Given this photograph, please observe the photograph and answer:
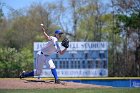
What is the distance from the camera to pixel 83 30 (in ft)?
188

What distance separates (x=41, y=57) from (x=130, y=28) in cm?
3413

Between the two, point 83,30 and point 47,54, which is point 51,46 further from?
point 83,30

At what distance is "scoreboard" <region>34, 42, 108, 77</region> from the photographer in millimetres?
35281

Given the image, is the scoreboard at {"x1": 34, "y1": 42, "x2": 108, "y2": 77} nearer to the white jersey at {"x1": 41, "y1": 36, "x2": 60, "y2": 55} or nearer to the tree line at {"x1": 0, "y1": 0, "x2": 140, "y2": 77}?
the tree line at {"x1": 0, "y1": 0, "x2": 140, "y2": 77}

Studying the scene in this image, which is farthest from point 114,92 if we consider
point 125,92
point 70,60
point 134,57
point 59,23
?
point 59,23

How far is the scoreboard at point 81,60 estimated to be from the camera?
3528 cm

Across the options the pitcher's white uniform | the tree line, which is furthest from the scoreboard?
the pitcher's white uniform

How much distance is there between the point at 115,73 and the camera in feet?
157

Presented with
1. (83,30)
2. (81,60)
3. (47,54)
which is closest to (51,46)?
(47,54)

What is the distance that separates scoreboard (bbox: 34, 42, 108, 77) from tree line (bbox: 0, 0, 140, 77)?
9.08 m

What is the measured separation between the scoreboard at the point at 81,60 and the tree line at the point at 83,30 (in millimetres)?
9079

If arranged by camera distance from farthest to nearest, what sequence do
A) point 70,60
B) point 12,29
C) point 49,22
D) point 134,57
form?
point 12,29, point 49,22, point 134,57, point 70,60

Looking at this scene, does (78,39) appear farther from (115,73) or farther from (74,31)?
(115,73)

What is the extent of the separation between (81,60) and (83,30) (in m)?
22.3
